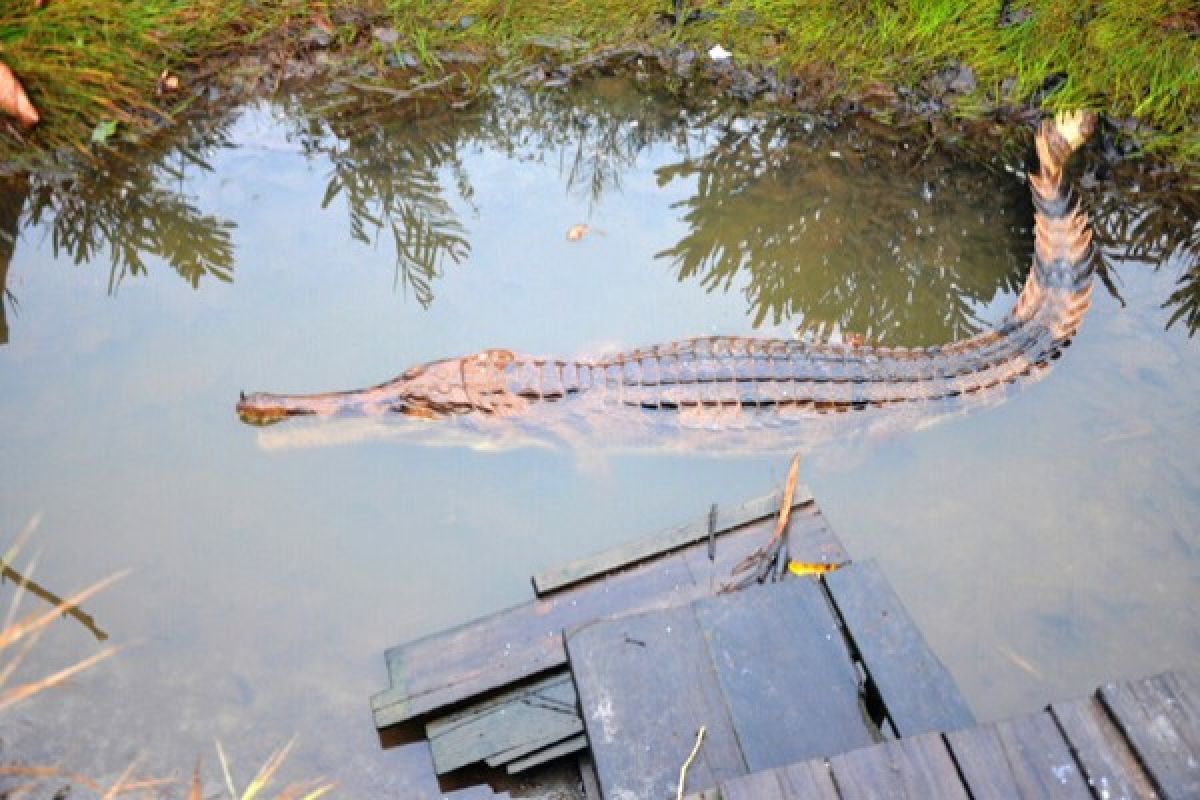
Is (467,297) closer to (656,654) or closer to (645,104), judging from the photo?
(645,104)

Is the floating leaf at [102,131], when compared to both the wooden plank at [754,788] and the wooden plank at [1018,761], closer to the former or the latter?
the wooden plank at [754,788]

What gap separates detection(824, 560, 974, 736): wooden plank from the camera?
97.7 inches

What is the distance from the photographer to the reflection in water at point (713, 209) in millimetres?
4914

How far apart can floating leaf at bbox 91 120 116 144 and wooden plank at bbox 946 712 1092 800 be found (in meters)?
5.24

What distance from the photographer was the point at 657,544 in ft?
11.0

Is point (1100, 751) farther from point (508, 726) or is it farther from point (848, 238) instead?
point (848, 238)

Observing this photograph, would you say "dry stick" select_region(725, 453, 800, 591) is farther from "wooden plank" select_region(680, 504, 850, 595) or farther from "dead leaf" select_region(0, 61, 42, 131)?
"dead leaf" select_region(0, 61, 42, 131)

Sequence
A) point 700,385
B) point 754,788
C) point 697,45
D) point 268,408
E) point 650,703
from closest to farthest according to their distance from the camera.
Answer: point 754,788 < point 650,703 < point 268,408 < point 700,385 < point 697,45

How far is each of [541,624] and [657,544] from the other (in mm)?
504

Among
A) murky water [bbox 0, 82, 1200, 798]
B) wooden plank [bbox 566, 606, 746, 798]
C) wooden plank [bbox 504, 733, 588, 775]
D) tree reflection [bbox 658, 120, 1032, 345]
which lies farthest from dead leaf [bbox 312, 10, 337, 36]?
wooden plank [bbox 504, 733, 588, 775]

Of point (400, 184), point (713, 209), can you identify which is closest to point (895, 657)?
point (713, 209)

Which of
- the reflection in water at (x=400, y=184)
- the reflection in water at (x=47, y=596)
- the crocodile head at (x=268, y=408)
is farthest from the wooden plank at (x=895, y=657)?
the reflection in water at (x=400, y=184)

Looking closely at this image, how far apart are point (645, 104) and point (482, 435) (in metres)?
2.68

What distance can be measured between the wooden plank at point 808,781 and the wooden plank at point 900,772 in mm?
19
